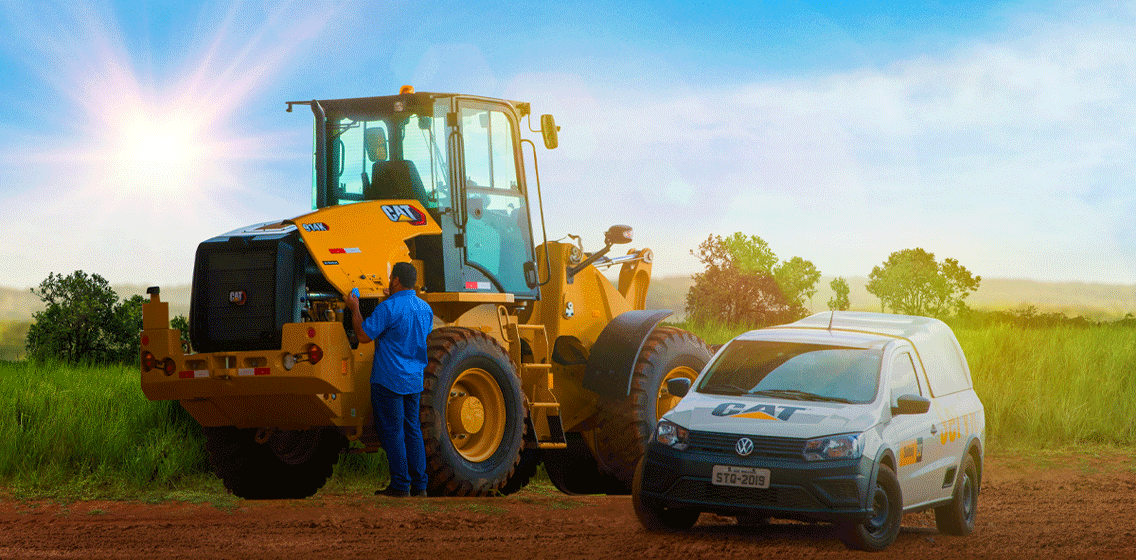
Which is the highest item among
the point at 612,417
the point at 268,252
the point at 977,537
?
the point at 268,252

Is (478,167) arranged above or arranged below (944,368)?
above

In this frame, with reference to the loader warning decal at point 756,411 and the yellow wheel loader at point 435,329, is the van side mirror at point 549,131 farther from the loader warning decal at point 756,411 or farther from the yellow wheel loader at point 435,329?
the loader warning decal at point 756,411

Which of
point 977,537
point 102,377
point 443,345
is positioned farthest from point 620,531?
point 102,377

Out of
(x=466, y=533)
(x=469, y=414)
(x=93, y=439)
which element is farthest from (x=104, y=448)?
(x=466, y=533)

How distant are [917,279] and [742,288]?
1036 centimetres

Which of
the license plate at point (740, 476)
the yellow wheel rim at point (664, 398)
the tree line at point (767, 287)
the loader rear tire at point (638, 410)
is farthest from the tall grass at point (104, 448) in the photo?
the tree line at point (767, 287)

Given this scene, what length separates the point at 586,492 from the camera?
47.4 feet

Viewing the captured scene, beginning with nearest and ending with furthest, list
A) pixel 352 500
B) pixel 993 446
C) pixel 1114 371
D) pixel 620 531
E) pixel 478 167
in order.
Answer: pixel 620 531 < pixel 352 500 < pixel 478 167 < pixel 993 446 < pixel 1114 371

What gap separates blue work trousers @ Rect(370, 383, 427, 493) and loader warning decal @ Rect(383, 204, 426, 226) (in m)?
1.82

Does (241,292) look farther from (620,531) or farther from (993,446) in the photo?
(993,446)

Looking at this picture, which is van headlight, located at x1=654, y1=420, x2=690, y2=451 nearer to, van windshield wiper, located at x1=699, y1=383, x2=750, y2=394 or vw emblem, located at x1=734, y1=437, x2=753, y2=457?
vw emblem, located at x1=734, y1=437, x2=753, y2=457

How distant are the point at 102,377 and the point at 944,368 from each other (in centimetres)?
1137

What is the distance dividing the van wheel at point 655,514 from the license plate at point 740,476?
20.4 inches

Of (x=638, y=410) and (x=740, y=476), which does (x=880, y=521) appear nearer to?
(x=740, y=476)
